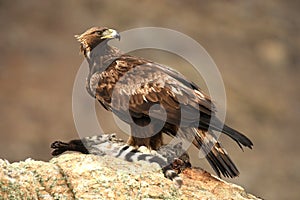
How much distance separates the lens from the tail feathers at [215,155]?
8.77 metres

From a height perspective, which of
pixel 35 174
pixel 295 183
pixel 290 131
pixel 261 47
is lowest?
pixel 35 174

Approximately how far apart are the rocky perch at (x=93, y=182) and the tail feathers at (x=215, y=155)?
0.58 m

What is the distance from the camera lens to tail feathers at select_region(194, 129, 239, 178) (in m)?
8.77

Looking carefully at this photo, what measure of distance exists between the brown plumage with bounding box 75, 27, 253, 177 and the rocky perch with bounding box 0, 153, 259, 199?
34.5 inches

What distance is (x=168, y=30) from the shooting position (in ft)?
91.6

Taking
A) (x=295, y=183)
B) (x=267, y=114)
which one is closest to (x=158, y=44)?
(x=267, y=114)

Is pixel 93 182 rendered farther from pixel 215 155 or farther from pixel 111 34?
pixel 111 34

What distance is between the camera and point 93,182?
7.56m

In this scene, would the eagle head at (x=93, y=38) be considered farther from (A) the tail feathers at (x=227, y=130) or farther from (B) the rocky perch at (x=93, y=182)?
(B) the rocky perch at (x=93, y=182)

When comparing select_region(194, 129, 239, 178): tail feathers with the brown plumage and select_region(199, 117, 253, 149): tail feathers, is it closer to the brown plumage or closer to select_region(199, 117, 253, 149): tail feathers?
the brown plumage

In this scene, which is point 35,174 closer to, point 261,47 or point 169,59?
point 169,59

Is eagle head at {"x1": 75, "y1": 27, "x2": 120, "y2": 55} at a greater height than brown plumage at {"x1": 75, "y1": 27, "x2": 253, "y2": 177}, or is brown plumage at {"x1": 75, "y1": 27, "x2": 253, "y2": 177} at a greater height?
eagle head at {"x1": 75, "y1": 27, "x2": 120, "y2": 55}

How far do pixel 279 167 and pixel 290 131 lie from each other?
2049mm

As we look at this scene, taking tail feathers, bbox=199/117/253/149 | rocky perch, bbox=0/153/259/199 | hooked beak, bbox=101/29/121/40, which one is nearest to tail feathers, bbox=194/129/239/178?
tail feathers, bbox=199/117/253/149
